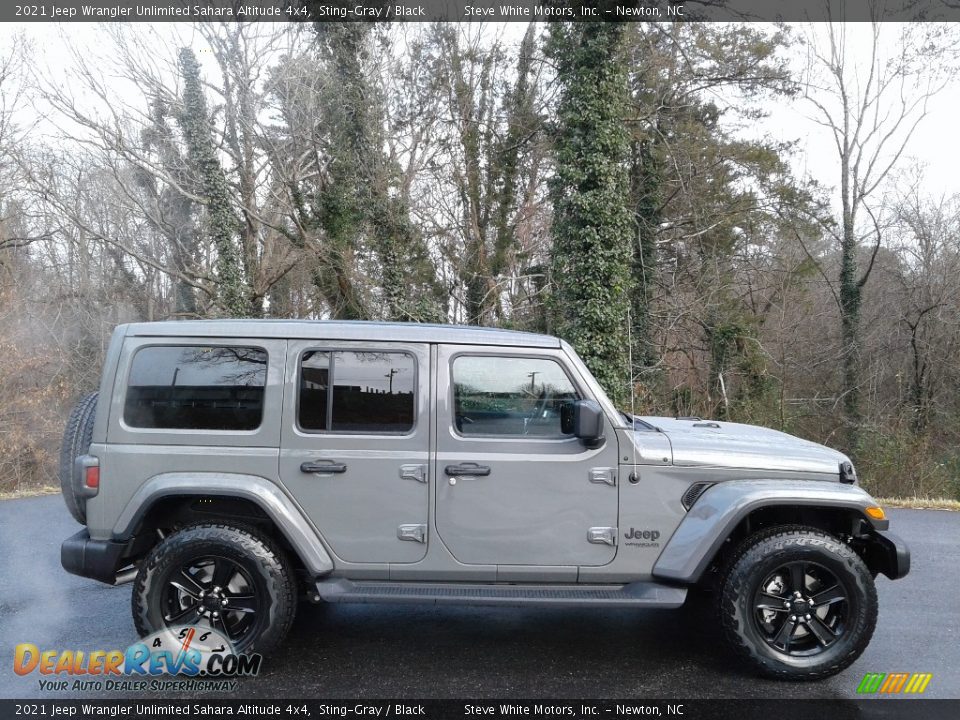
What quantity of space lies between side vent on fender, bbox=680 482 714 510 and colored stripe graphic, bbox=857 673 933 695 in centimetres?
130

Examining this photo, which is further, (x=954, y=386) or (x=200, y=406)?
(x=954, y=386)

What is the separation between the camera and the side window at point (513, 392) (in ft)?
13.2

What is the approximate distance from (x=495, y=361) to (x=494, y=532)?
3.25 ft

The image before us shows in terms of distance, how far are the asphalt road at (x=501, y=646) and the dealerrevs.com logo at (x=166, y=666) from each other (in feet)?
0.38

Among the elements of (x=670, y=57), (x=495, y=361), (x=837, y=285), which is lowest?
(x=495, y=361)

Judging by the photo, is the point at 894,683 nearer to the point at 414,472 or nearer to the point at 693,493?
the point at 693,493

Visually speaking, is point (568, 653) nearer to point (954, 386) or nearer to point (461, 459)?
point (461, 459)

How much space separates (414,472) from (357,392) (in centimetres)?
59

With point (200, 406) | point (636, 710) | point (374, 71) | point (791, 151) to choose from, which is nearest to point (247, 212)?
point (374, 71)

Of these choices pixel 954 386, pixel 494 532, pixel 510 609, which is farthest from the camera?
pixel 954 386

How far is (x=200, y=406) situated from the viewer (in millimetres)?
4008

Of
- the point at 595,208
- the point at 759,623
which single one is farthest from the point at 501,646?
the point at 595,208

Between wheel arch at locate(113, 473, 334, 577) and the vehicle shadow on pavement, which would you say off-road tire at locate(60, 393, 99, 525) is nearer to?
wheel arch at locate(113, 473, 334, 577)

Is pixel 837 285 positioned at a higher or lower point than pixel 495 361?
higher
